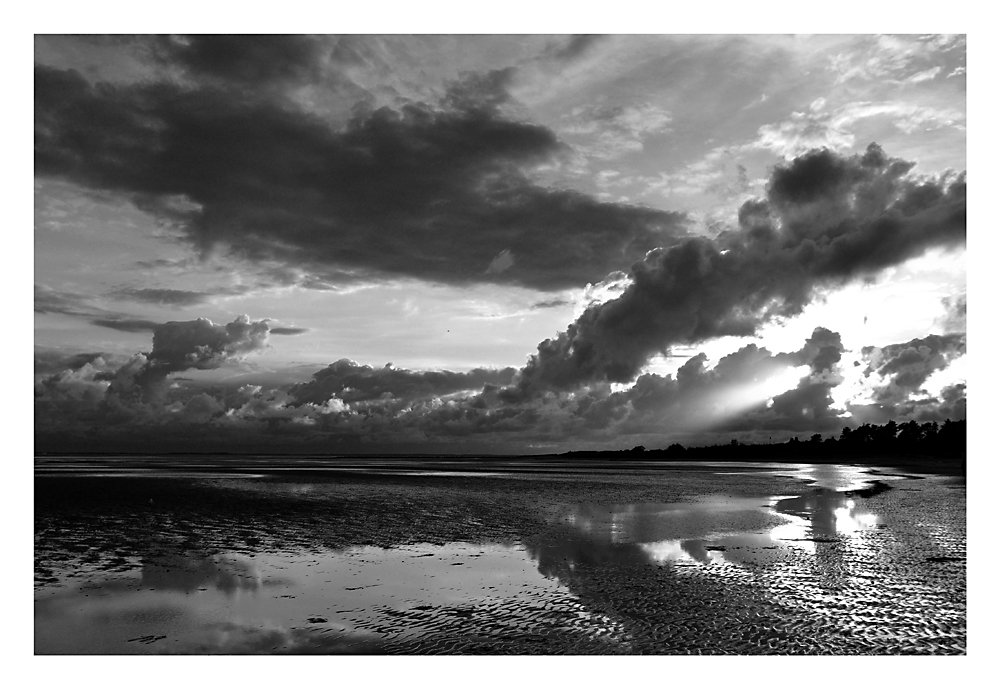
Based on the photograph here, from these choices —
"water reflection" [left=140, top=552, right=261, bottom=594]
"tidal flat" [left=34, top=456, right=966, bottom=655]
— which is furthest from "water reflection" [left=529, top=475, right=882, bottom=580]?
"water reflection" [left=140, top=552, right=261, bottom=594]

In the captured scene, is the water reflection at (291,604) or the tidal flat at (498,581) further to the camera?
the water reflection at (291,604)

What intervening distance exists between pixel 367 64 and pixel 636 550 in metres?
15.7

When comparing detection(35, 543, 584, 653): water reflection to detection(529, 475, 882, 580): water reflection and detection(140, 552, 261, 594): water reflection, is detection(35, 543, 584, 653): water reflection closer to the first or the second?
detection(140, 552, 261, 594): water reflection

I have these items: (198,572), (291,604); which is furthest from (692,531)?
(198,572)

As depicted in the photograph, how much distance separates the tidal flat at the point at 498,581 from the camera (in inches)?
418

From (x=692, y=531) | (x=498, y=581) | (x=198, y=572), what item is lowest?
(x=692, y=531)

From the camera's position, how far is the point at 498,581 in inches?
527

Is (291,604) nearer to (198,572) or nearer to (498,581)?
(198,572)

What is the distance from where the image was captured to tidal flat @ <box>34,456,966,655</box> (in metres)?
10.6

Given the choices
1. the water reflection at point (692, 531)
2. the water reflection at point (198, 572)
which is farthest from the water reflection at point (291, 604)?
the water reflection at point (692, 531)

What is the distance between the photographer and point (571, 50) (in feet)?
52.5

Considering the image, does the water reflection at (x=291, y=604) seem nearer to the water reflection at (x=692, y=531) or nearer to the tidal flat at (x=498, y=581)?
the tidal flat at (x=498, y=581)

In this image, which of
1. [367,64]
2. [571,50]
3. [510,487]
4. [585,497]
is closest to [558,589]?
[571,50]
